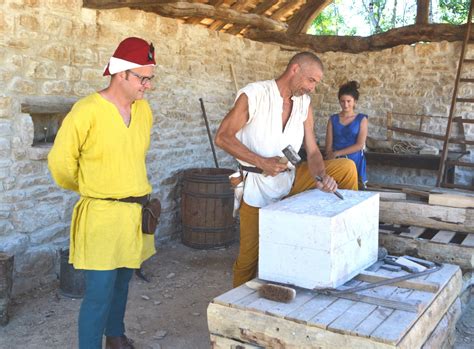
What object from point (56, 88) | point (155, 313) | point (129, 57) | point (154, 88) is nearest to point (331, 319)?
point (129, 57)

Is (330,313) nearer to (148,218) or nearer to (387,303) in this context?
(387,303)

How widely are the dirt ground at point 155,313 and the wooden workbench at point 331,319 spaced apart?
1226 millimetres

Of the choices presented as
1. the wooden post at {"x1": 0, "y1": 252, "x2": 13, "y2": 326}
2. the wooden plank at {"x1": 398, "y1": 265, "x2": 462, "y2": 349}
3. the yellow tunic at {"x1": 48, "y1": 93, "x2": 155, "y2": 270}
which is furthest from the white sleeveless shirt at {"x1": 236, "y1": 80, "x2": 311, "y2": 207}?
the wooden post at {"x1": 0, "y1": 252, "x2": 13, "y2": 326}

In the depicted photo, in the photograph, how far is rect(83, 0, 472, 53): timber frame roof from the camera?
5.58 metres

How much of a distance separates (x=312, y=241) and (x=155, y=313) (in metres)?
2.06

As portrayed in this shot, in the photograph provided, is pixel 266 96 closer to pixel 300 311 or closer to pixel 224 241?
pixel 300 311

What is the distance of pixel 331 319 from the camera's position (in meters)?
2.23

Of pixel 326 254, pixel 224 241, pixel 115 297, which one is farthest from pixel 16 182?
pixel 326 254

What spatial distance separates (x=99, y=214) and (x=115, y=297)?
1.99 ft

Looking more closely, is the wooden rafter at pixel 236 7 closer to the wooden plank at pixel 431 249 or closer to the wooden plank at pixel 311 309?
the wooden plank at pixel 431 249

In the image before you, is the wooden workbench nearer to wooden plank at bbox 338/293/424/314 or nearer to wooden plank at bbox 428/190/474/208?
wooden plank at bbox 338/293/424/314

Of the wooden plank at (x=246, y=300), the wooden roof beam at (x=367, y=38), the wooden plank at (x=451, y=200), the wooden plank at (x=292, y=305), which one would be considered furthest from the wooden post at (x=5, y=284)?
the wooden roof beam at (x=367, y=38)

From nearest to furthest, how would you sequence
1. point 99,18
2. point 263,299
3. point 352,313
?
1. point 352,313
2. point 263,299
3. point 99,18

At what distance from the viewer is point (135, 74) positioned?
273 cm
